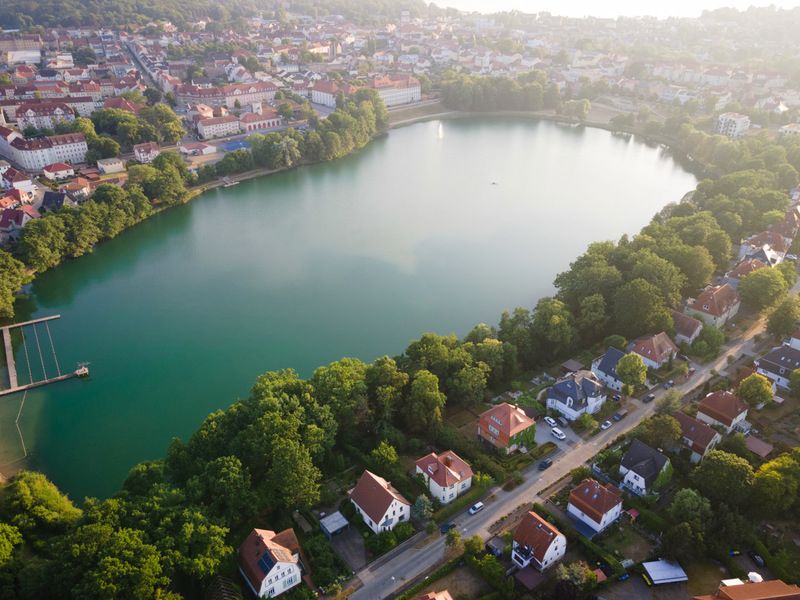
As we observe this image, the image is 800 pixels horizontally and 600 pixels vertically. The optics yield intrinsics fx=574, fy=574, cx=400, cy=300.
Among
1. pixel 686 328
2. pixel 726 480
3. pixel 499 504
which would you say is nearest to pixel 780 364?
pixel 686 328

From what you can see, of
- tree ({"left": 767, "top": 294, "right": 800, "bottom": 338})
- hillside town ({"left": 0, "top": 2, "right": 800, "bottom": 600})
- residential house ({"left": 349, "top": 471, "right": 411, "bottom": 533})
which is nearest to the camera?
hillside town ({"left": 0, "top": 2, "right": 800, "bottom": 600})

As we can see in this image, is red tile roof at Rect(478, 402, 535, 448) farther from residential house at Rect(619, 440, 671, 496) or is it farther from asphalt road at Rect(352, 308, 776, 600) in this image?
residential house at Rect(619, 440, 671, 496)

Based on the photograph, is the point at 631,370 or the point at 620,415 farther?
the point at 631,370

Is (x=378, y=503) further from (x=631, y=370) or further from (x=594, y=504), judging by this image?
(x=631, y=370)

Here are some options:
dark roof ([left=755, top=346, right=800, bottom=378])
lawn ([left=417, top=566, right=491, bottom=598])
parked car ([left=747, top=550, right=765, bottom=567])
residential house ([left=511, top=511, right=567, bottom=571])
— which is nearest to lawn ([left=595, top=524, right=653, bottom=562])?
residential house ([left=511, top=511, right=567, bottom=571])

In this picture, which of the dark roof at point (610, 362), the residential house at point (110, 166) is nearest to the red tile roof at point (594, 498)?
the dark roof at point (610, 362)

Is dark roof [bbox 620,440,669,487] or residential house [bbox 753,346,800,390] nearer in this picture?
dark roof [bbox 620,440,669,487]

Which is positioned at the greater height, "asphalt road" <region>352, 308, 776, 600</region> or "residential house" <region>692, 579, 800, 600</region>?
"residential house" <region>692, 579, 800, 600</region>
